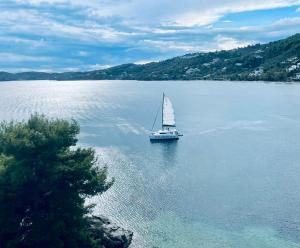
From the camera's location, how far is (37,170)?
47312 millimetres

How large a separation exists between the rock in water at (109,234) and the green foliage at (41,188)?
4.05m

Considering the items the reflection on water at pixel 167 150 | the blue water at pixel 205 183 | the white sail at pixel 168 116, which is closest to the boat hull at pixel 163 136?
the reflection on water at pixel 167 150

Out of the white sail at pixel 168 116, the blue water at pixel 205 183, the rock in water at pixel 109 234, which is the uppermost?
the white sail at pixel 168 116

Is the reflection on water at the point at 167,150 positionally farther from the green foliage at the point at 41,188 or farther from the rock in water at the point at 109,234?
the green foliage at the point at 41,188

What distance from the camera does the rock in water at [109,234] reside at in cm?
5319

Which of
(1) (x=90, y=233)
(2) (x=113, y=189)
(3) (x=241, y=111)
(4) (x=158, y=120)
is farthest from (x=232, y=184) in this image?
(3) (x=241, y=111)

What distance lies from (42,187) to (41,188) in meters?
0.19

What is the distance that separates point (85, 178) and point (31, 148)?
24.6ft

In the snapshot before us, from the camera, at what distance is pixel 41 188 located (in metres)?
47.2

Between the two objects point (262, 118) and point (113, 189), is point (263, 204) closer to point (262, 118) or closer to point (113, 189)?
point (113, 189)

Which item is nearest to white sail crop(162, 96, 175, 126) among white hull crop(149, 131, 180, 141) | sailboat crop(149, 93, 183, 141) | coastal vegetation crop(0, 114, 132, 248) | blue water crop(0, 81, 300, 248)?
sailboat crop(149, 93, 183, 141)

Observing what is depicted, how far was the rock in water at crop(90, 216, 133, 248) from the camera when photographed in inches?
2094

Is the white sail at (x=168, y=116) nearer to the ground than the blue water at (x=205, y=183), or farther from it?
farther from it

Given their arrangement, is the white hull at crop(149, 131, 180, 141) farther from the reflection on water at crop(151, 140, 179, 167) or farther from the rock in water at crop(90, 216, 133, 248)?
the rock in water at crop(90, 216, 133, 248)
